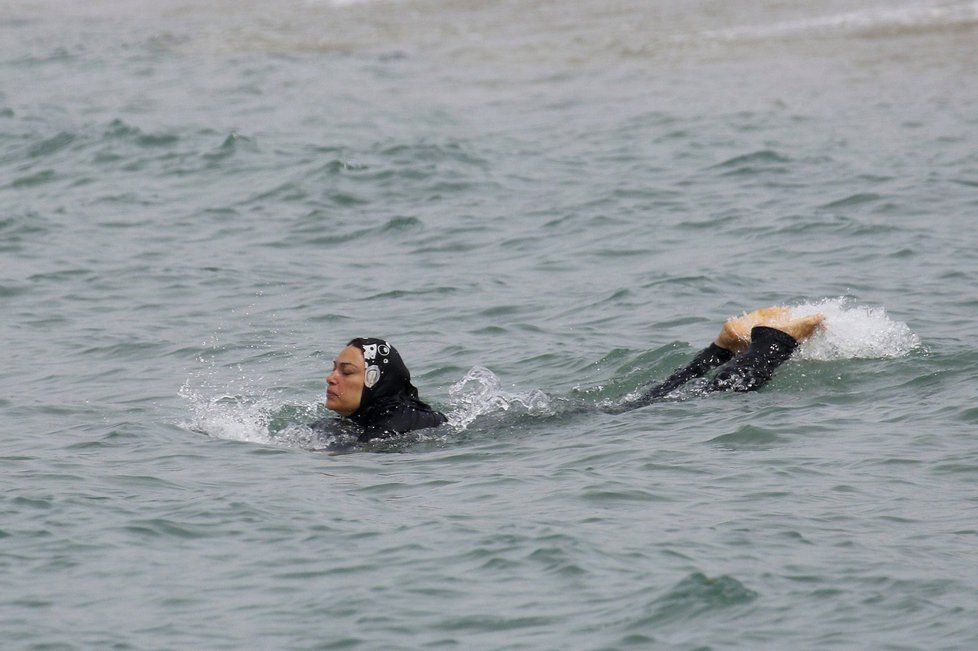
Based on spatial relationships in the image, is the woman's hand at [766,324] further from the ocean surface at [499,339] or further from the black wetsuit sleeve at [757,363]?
the ocean surface at [499,339]

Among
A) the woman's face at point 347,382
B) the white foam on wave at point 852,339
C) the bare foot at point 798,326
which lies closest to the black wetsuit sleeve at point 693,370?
the bare foot at point 798,326

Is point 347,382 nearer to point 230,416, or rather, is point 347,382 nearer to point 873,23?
point 230,416

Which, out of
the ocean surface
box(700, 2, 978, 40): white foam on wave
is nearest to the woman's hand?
the ocean surface

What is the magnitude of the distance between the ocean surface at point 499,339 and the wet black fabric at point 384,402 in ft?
0.56

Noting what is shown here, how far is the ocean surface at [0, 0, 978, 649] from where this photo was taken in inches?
344

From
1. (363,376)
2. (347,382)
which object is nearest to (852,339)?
(363,376)

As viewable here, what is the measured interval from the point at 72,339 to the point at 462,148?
9.33 metres

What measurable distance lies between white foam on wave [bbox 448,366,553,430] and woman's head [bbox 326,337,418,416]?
66 centimetres

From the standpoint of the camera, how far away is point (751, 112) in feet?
83.7

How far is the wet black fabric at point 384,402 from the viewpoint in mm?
11969

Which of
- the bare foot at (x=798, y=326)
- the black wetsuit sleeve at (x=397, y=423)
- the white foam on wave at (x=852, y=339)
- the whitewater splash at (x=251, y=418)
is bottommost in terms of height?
the whitewater splash at (x=251, y=418)

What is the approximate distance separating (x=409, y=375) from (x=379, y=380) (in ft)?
1.30

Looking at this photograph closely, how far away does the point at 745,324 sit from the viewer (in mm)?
12648

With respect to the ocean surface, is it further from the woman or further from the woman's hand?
the woman's hand
